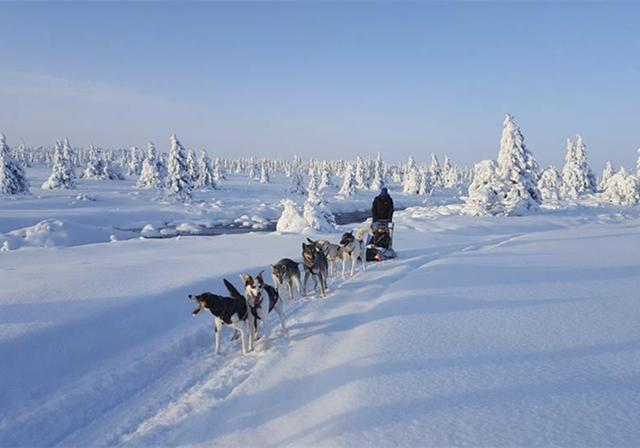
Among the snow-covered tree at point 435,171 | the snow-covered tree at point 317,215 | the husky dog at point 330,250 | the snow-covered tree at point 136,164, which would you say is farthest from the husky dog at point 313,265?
the snow-covered tree at point 136,164

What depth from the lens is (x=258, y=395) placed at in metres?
4.69

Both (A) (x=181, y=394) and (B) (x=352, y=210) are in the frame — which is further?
(B) (x=352, y=210)

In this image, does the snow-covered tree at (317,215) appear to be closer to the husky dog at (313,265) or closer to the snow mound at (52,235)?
the snow mound at (52,235)

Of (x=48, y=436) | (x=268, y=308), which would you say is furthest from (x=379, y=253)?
(x=48, y=436)

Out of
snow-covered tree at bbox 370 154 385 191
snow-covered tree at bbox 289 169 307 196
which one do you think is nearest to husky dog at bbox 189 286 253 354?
snow-covered tree at bbox 289 169 307 196

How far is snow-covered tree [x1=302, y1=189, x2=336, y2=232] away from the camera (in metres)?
26.6

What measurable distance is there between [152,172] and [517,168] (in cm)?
6543

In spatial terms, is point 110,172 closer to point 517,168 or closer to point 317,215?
point 317,215

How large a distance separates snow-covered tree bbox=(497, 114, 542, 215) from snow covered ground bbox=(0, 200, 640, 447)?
27897 millimetres

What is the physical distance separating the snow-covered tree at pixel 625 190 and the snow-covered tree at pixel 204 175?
71222 mm

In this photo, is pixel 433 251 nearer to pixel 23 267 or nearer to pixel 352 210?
pixel 23 267

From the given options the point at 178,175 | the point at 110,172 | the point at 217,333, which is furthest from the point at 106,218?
the point at 110,172

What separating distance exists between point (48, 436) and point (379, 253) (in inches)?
398

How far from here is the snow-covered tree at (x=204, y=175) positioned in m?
84.7
